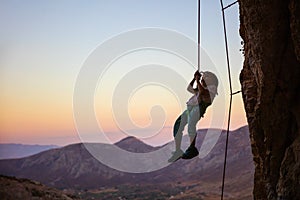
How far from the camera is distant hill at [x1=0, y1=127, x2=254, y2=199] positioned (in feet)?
167

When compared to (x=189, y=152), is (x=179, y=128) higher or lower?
higher

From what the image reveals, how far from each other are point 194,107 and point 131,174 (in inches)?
2167

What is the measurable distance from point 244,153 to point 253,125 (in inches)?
2029

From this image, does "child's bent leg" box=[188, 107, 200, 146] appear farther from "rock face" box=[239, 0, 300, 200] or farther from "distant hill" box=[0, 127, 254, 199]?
"distant hill" box=[0, 127, 254, 199]

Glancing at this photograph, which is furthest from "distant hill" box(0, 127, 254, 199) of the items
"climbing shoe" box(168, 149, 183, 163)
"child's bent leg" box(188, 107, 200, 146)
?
"child's bent leg" box(188, 107, 200, 146)

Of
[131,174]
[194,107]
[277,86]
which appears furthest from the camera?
[131,174]

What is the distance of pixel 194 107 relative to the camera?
7.62m

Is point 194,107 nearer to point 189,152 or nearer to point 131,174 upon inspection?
point 189,152

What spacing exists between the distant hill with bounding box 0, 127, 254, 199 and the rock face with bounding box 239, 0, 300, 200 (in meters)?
39.9

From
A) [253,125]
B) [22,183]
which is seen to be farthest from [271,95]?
[22,183]

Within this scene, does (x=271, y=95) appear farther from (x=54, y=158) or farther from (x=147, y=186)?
(x=54, y=158)

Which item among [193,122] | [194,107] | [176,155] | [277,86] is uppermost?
[277,86]

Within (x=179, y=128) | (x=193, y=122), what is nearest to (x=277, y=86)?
(x=193, y=122)

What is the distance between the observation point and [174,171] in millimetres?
61875
